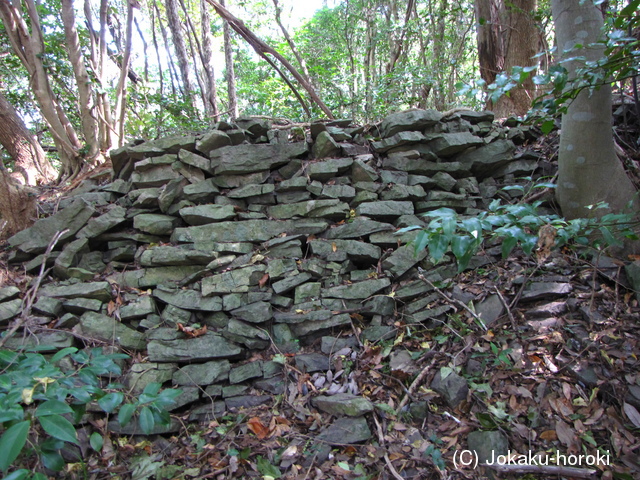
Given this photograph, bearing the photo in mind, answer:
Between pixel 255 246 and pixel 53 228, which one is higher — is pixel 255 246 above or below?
below

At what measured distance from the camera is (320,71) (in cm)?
905

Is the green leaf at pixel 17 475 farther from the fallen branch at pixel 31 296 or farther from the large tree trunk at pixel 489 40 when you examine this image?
the large tree trunk at pixel 489 40

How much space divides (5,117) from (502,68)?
6938 millimetres

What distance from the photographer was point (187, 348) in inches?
123

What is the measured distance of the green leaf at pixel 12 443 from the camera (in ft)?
5.24

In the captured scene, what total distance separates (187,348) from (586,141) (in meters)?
3.87

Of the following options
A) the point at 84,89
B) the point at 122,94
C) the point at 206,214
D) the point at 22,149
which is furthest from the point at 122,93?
the point at 206,214

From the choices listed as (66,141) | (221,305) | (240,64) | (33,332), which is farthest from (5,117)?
(240,64)

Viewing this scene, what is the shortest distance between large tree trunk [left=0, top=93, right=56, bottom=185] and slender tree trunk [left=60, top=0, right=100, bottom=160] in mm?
683

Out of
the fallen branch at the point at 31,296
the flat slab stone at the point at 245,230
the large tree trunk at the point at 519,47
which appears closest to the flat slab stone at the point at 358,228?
the flat slab stone at the point at 245,230

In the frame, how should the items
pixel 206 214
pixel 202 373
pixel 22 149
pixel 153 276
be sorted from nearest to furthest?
pixel 202 373 < pixel 153 276 < pixel 206 214 < pixel 22 149

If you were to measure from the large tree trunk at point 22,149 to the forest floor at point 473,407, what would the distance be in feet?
14.4

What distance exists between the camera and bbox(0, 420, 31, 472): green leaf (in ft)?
5.24

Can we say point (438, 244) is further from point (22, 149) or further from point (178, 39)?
point (178, 39)
